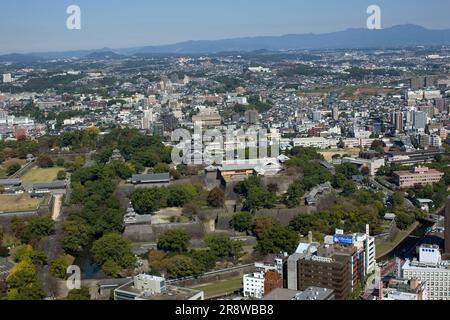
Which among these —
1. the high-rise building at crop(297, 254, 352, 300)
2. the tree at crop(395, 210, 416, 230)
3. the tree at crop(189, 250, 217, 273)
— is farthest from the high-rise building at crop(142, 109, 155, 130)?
the high-rise building at crop(297, 254, 352, 300)

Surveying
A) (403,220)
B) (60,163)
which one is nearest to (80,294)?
(403,220)

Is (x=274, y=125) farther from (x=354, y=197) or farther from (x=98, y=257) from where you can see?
(x=98, y=257)

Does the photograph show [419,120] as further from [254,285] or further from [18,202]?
[254,285]

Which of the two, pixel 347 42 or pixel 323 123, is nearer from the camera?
pixel 323 123

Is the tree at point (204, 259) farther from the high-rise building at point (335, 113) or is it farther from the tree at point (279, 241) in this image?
the high-rise building at point (335, 113)

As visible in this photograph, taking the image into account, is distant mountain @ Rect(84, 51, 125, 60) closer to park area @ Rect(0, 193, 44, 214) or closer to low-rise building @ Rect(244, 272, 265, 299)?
park area @ Rect(0, 193, 44, 214)
